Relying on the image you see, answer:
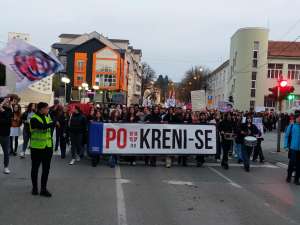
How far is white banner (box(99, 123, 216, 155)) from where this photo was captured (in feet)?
44.9

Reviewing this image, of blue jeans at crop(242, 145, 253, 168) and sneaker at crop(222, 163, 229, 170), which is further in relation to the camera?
sneaker at crop(222, 163, 229, 170)

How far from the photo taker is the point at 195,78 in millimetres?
78000

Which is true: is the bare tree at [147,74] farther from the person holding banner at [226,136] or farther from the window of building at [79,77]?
the person holding banner at [226,136]

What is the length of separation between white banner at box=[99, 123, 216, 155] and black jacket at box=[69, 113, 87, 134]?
0.62 m

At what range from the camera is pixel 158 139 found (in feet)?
46.0

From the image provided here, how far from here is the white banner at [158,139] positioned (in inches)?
539

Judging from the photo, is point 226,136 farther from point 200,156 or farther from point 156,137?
point 156,137

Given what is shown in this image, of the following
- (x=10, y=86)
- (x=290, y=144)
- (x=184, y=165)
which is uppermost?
(x=10, y=86)

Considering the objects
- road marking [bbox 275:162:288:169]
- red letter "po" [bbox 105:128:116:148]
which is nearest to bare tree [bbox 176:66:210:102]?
road marking [bbox 275:162:288:169]

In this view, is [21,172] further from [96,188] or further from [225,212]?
[225,212]

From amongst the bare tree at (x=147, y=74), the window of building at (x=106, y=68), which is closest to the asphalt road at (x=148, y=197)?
the window of building at (x=106, y=68)

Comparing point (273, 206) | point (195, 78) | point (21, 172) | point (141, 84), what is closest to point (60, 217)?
point (273, 206)

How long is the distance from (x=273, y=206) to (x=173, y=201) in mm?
1825

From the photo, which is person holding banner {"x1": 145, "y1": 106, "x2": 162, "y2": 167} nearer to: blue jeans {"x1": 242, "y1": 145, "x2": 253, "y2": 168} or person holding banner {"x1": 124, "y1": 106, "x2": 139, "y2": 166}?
person holding banner {"x1": 124, "y1": 106, "x2": 139, "y2": 166}
